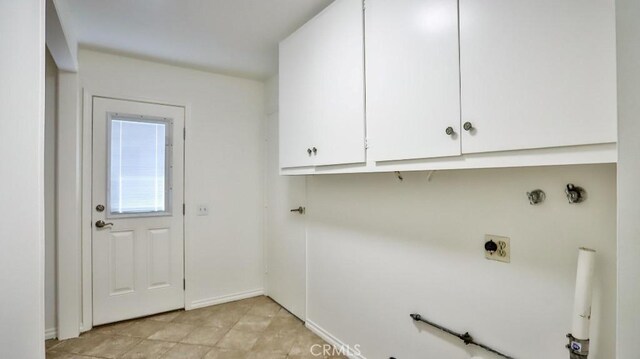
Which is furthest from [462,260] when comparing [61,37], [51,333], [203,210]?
[51,333]

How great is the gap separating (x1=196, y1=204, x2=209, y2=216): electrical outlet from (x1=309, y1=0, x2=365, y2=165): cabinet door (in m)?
1.70

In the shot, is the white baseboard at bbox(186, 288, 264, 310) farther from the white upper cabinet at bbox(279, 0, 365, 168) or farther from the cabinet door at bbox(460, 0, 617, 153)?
the cabinet door at bbox(460, 0, 617, 153)

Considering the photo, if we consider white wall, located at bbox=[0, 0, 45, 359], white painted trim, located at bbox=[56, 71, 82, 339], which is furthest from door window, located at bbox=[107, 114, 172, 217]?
white wall, located at bbox=[0, 0, 45, 359]

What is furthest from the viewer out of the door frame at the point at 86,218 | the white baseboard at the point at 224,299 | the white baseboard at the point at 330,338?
the white baseboard at the point at 224,299

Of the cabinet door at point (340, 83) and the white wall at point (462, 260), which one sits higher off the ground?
the cabinet door at point (340, 83)

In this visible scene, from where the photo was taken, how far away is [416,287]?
1.70 meters

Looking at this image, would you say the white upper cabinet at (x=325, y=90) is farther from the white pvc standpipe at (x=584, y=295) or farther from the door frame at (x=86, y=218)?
the door frame at (x=86, y=218)

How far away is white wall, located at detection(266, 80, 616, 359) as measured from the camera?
1.09m

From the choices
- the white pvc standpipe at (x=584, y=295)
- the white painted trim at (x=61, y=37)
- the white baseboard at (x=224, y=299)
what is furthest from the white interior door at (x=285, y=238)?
the white pvc standpipe at (x=584, y=295)

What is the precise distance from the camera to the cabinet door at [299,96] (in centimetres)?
197

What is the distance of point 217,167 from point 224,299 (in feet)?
4.61

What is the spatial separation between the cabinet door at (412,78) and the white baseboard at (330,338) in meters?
1.46

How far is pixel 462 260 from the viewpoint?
1.48m

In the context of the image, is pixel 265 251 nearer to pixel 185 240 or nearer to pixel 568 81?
pixel 185 240
